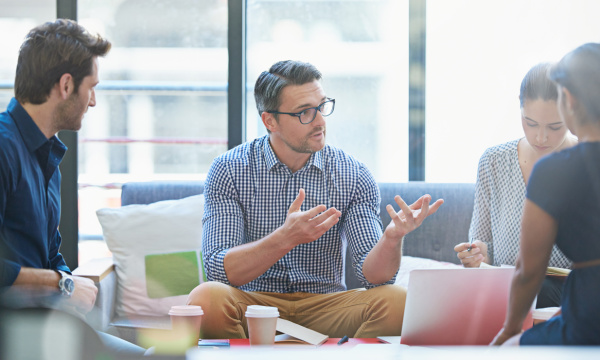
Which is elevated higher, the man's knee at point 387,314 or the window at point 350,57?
the window at point 350,57

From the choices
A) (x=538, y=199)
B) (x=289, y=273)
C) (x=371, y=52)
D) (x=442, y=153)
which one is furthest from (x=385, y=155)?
(x=538, y=199)

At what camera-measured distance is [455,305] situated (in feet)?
4.33

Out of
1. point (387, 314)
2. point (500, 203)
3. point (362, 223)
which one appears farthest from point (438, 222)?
point (387, 314)

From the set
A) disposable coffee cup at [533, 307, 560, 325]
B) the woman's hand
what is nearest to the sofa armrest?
the woman's hand

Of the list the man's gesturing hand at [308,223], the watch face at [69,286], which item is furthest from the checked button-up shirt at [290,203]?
the watch face at [69,286]

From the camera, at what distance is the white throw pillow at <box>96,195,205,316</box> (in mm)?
2572

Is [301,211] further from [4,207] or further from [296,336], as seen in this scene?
[4,207]

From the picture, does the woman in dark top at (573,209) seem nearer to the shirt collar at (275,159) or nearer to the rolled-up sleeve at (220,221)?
the rolled-up sleeve at (220,221)

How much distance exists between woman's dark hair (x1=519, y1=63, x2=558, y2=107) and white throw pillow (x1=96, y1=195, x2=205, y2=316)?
55.7 inches

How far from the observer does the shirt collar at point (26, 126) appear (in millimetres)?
1672

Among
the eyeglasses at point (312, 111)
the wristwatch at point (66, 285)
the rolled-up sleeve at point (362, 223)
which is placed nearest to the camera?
the wristwatch at point (66, 285)

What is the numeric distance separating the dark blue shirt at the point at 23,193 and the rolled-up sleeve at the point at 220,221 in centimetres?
53

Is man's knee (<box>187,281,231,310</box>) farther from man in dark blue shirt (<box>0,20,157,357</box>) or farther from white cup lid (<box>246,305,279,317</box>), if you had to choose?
A: white cup lid (<box>246,305,279,317</box>)

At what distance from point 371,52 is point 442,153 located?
0.66 m
